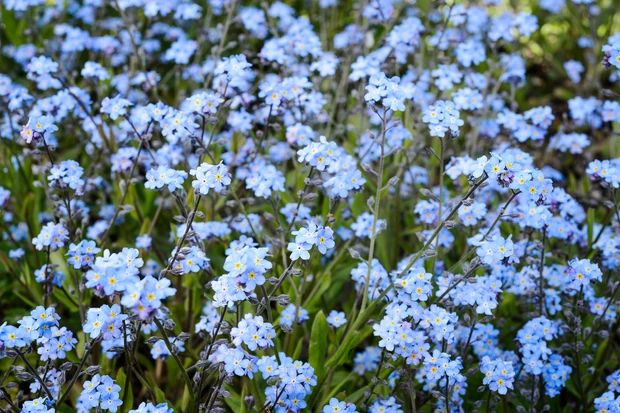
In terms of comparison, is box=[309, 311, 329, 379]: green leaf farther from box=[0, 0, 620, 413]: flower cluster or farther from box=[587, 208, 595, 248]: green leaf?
box=[587, 208, 595, 248]: green leaf

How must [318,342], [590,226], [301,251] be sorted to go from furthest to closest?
1. [590,226]
2. [318,342]
3. [301,251]

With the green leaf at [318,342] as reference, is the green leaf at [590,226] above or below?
above

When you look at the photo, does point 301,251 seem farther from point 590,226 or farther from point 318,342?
point 590,226

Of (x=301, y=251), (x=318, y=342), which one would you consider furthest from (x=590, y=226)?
(x=301, y=251)

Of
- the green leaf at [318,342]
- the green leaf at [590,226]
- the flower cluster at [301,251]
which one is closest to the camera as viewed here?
the flower cluster at [301,251]

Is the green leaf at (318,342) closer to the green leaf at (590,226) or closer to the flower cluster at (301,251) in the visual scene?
the flower cluster at (301,251)

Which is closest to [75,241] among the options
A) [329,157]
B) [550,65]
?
[329,157]

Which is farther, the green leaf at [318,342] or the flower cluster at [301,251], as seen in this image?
the green leaf at [318,342]

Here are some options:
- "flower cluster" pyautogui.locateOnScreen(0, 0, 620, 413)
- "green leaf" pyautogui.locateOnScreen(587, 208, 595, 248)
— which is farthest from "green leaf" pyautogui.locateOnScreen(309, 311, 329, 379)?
"green leaf" pyautogui.locateOnScreen(587, 208, 595, 248)

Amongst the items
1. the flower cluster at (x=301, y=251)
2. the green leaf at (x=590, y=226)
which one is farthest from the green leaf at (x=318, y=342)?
the green leaf at (x=590, y=226)
